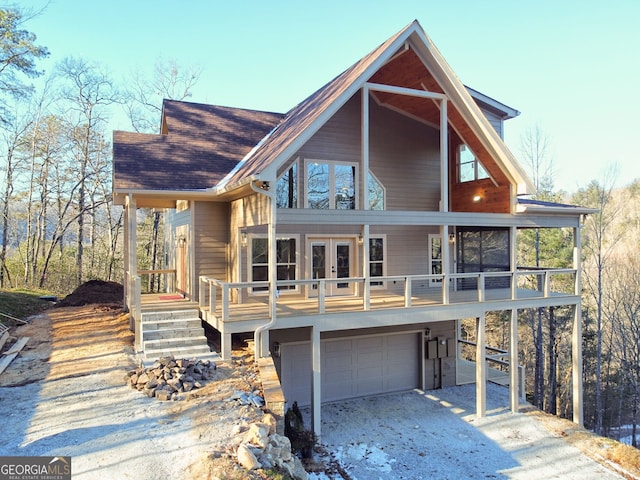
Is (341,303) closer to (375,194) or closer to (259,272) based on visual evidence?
(259,272)

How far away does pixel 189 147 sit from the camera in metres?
12.7

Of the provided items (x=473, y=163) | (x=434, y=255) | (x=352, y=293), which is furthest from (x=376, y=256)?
(x=473, y=163)

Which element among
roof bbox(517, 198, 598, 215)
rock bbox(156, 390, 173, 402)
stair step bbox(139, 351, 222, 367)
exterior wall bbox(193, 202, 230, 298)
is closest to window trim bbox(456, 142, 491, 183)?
roof bbox(517, 198, 598, 215)

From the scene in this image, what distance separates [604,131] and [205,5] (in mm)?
36504

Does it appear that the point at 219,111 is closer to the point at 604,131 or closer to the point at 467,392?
the point at 467,392

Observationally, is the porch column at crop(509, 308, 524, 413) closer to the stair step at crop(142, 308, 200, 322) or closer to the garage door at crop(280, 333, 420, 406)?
the garage door at crop(280, 333, 420, 406)

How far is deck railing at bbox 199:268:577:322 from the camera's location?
Result: 9391 mm

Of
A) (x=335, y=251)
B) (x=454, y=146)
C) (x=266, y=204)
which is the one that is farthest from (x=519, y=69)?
(x=266, y=204)

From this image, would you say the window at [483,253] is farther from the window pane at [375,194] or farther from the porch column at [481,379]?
the window pane at [375,194]

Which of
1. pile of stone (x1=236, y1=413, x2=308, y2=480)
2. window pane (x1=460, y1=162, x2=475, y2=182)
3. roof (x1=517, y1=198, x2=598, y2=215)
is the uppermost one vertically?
window pane (x1=460, y1=162, x2=475, y2=182)

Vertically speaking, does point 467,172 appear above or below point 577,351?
above

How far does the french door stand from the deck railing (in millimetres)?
42

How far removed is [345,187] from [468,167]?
13.3 feet

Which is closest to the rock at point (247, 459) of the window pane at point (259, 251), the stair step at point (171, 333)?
the stair step at point (171, 333)
